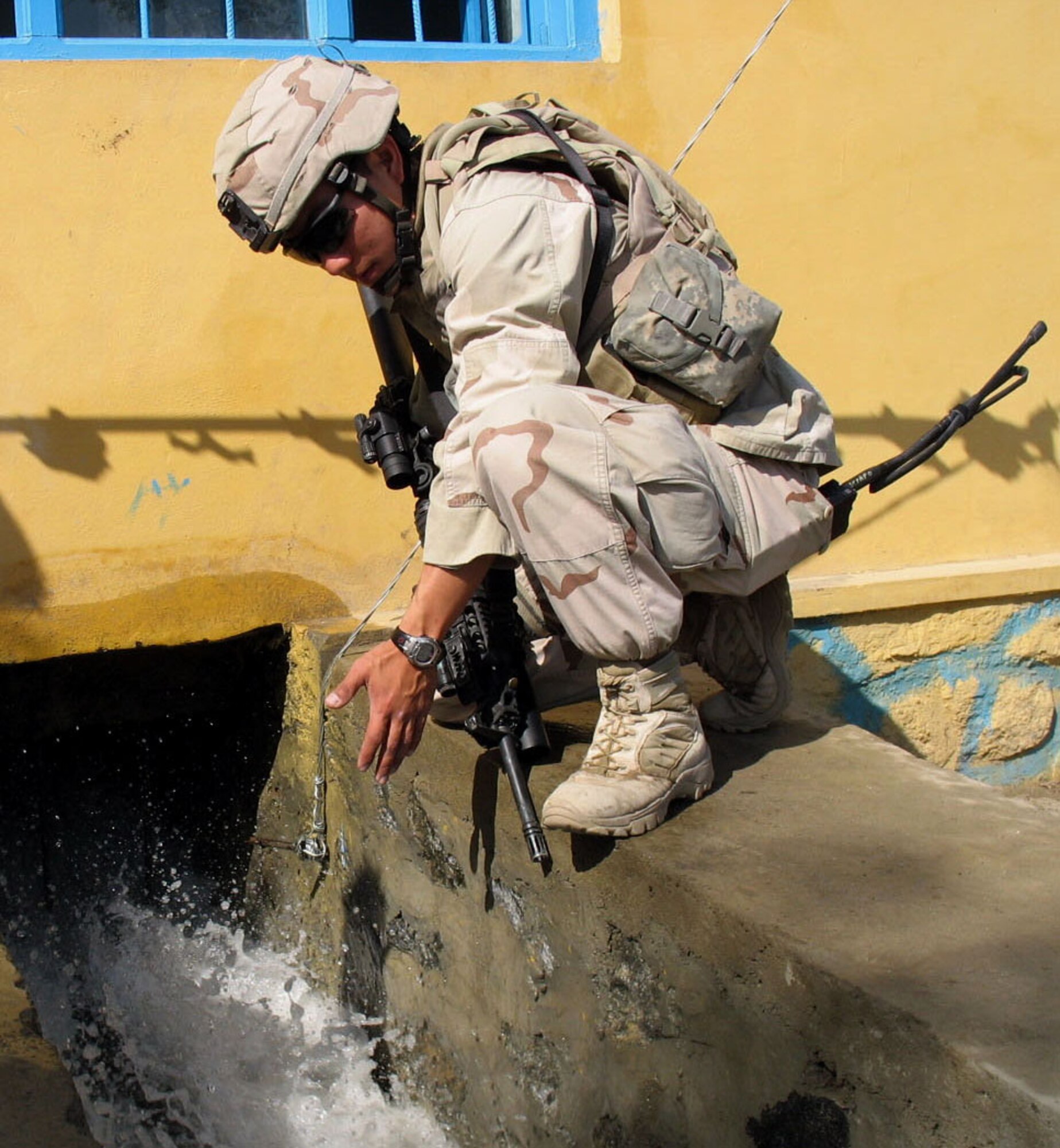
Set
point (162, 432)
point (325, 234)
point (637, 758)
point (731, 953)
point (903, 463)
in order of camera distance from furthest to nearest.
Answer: point (162, 432)
point (903, 463)
point (325, 234)
point (637, 758)
point (731, 953)

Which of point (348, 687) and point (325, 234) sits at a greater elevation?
point (325, 234)

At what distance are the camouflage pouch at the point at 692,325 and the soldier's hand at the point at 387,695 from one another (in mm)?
615

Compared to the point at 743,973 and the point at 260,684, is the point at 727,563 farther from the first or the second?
the point at 260,684

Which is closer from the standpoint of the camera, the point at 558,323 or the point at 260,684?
the point at 558,323

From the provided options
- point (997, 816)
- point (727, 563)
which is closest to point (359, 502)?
point (727, 563)

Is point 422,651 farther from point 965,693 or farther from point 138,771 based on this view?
point 965,693

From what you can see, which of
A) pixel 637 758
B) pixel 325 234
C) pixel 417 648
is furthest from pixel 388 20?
pixel 637 758

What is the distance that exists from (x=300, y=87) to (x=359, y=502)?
129 cm

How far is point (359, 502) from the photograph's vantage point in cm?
318

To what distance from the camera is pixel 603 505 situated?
5.87 ft

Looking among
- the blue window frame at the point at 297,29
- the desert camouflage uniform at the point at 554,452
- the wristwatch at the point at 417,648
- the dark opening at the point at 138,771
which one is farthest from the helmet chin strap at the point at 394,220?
the dark opening at the point at 138,771

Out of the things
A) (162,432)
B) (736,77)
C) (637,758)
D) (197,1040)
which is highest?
(736,77)

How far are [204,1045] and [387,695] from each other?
1.61 meters

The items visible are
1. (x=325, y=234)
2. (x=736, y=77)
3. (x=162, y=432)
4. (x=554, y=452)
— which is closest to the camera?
(x=554, y=452)
